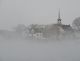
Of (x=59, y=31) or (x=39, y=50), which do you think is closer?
(x=59, y=31)

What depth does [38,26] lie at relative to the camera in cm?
409

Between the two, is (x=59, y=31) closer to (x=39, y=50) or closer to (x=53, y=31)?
(x=53, y=31)

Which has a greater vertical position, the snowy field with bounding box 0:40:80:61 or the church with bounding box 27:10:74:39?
the church with bounding box 27:10:74:39

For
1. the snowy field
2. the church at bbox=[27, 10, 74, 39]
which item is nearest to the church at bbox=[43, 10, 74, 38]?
the church at bbox=[27, 10, 74, 39]

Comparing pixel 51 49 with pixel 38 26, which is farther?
pixel 51 49

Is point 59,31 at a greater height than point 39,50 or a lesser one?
greater

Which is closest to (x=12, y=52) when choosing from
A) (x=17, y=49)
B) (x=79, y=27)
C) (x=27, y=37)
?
(x=17, y=49)

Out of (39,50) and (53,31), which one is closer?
(53,31)

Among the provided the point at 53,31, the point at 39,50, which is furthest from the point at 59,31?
the point at 39,50

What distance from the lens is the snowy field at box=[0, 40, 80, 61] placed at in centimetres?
384

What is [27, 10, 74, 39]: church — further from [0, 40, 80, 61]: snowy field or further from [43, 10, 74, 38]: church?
A: [0, 40, 80, 61]: snowy field

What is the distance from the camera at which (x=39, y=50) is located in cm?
426

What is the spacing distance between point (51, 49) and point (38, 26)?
0.74 meters

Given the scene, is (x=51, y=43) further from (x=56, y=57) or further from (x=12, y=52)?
(x=12, y=52)
